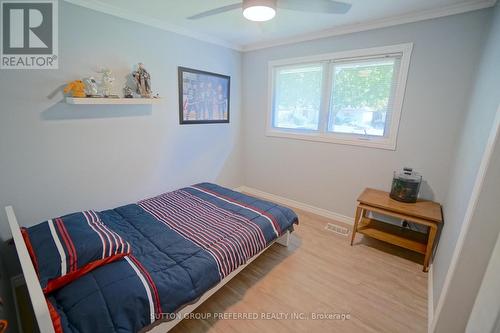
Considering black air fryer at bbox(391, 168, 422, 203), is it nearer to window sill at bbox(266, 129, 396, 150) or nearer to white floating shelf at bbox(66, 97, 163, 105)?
window sill at bbox(266, 129, 396, 150)

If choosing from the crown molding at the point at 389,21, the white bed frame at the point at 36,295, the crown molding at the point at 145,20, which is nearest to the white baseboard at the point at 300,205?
the white bed frame at the point at 36,295

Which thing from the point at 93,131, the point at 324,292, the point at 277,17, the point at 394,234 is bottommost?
the point at 324,292

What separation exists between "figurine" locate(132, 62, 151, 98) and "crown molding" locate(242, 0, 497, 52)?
1784 millimetres

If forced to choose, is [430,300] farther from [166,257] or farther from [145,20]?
[145,20]

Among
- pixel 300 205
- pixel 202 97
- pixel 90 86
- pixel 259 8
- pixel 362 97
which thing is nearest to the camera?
pixel 259 8

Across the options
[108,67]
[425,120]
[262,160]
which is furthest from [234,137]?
[425,120]

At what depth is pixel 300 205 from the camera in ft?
11.0

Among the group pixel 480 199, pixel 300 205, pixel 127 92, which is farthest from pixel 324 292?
pixel 127 92

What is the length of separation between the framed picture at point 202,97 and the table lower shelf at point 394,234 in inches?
96.6

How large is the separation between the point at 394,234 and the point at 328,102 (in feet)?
5.70

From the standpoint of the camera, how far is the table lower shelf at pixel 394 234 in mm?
2150

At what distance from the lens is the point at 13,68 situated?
1.71m

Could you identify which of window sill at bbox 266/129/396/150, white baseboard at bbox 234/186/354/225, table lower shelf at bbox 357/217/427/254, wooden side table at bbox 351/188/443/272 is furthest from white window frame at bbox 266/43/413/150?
white baseboard at bbox 234/186/354/225

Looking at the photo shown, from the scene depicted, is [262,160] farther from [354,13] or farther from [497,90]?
[497,90]
